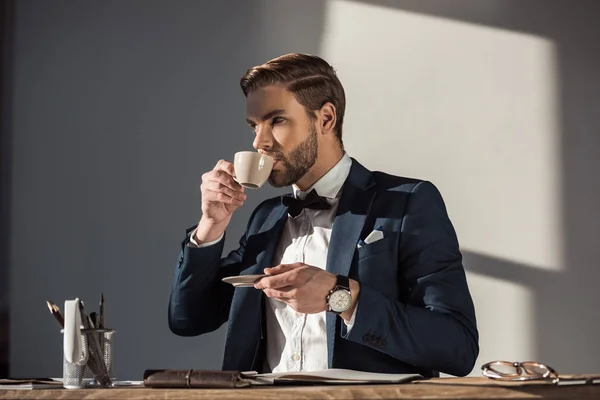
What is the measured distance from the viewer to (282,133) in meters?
2.21

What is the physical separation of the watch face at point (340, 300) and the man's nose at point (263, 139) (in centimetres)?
64

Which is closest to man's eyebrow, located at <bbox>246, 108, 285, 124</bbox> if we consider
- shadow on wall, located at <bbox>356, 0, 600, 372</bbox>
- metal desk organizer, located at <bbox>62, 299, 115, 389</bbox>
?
metal desk organizer, located at <bbox>62, 299, 115, 389</bbox>

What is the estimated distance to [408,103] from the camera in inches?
137

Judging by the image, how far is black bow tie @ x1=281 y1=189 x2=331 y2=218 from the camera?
7.20ft

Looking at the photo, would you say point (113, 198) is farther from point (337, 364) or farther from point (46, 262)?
point (337, 364)

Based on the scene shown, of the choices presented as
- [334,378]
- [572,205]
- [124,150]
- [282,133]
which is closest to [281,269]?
[334,378]

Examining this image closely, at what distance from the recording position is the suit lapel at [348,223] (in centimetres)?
200

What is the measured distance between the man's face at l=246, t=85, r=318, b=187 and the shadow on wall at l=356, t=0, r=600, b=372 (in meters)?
1.37

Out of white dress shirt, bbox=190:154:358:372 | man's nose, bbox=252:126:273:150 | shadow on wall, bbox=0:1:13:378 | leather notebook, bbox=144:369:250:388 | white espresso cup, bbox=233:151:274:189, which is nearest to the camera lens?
leather notebook, bbox=144:369:250:388

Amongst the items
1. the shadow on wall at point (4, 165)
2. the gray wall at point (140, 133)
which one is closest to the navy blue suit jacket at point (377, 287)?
the gray wall at point (140, 133)

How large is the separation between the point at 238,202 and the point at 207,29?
1.72m

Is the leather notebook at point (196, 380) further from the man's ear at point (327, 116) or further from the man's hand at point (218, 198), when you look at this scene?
the man's ear at point (327, 116)

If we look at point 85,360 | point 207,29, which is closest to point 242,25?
point 207,29

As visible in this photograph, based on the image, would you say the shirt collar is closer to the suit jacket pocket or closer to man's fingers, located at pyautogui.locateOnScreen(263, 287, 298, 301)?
the suit jacket pocket
